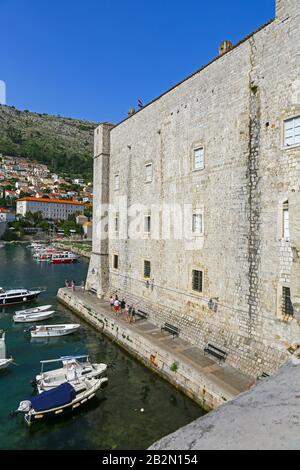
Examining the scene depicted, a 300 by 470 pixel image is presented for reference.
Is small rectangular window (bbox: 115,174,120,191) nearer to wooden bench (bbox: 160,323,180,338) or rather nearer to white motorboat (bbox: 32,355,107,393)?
wooden bench (bbox: 160,323,180,338)

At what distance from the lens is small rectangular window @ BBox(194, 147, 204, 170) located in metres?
14.4

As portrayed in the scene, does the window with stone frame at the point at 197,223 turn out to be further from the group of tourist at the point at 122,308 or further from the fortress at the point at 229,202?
the group of tourist at the point at 122,308

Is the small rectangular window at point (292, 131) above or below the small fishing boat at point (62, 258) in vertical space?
above

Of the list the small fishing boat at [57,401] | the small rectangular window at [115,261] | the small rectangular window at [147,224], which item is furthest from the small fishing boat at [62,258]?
the small fishing boat at [57,401]

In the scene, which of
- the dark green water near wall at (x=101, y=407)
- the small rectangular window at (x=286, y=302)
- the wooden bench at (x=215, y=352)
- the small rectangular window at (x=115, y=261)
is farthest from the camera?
the small rectangular window at (x=115, y=261)

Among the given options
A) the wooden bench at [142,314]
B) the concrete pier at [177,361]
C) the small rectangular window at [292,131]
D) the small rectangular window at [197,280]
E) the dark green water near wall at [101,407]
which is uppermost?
the small rectangular window at [292,131]

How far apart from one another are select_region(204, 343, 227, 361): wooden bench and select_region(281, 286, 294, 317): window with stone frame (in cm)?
291

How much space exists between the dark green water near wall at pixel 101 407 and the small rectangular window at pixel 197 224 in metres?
6.40

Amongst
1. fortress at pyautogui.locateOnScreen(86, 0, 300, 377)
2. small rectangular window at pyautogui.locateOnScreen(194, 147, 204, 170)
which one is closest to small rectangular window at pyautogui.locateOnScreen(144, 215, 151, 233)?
fortress at pyautogui.locateOnScreen(86, 0, 300, 377)

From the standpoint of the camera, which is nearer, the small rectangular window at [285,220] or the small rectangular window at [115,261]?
the small rectangular window at [285,220]

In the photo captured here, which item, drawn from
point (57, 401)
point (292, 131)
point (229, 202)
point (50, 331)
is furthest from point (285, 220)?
point (50, 331)

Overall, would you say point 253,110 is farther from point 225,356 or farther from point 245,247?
point 225,356

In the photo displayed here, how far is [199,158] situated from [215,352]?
26.9ft

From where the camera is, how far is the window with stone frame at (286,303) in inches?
410
